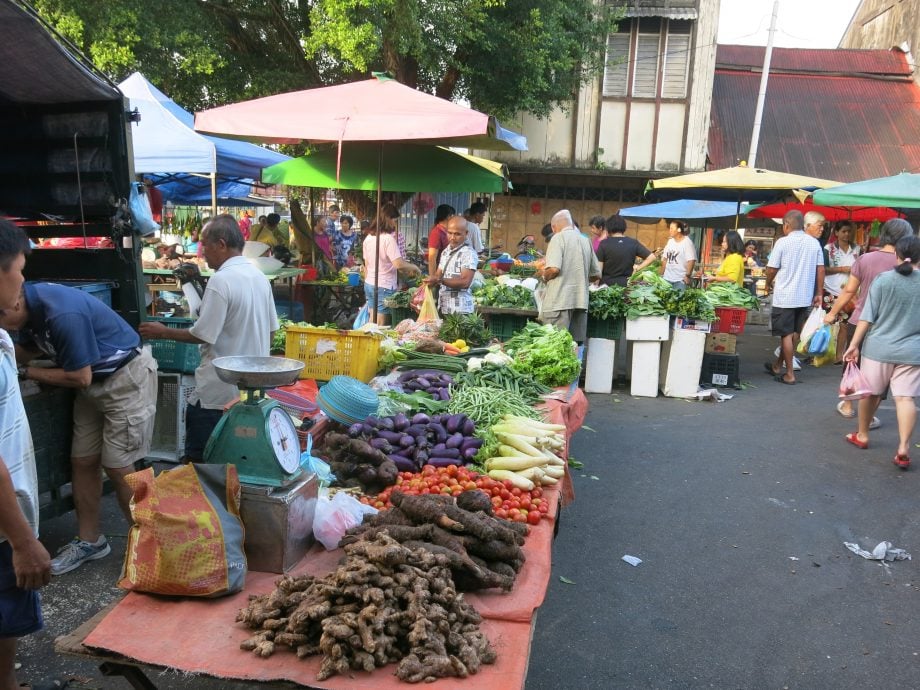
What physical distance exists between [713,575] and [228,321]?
3.45 metres

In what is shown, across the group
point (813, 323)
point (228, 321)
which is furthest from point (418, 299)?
point (813, 323)

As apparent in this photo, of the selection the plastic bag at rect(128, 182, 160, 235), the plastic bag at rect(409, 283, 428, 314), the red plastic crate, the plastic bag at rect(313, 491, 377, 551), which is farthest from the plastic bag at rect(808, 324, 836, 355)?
the plastic bag at rect(128, 182, 160, 235)

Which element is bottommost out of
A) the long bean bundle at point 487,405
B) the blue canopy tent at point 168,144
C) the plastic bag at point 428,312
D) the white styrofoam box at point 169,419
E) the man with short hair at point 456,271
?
the white styrofoam box at point 169,419

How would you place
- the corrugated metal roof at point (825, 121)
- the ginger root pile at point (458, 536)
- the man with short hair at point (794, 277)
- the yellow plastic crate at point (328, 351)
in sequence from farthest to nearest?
the corrugated metal roof at point (825, 121)
the man with short hair at point (794, 277)
the yellow plastic crate at point (328, 351)
the ginger root pile at point (458, 536)

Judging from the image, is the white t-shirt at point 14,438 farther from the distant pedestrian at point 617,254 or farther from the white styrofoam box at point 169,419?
the distant pedestrian at point 617,254

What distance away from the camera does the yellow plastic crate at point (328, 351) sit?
17.7 ft

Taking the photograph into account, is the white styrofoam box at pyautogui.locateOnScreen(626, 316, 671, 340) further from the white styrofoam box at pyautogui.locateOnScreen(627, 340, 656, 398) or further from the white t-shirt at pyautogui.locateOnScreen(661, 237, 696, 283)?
the white t-shirt at pyautogui.locateOnScreen(661, 237, 696, 283)

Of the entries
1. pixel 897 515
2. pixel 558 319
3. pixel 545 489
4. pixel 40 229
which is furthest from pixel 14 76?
pixel 897 515

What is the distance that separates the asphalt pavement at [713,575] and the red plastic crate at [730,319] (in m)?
2.37

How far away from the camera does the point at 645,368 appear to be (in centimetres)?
883

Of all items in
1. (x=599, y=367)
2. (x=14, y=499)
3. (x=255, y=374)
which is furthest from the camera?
(x=599, y=367)

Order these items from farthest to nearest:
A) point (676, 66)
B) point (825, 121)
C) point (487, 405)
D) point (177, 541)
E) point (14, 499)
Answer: point (825, 121) < point (676, 66) < point (487, 405) < point (177, 541) < point (14, 499)

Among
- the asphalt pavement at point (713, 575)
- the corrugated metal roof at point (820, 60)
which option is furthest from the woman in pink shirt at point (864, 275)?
the corrugated metal roof at point (820, 60)

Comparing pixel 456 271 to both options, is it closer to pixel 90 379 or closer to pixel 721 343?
pixel 90 379
